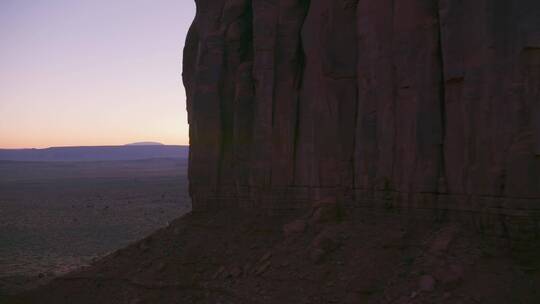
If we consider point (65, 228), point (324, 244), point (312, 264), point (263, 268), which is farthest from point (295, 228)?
point (65, 228)

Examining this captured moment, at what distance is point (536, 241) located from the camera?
36.1 ft

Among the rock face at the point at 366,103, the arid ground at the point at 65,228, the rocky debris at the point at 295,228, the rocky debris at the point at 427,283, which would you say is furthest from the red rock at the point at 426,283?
the arid ground at the point at 65,228

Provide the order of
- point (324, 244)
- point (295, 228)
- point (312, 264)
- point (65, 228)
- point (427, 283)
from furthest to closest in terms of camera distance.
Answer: point (65, 228) < point (295, 228) < point (324, 244) < point (312, 264) < point (427, 283)

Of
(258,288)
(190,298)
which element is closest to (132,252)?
(190,298)

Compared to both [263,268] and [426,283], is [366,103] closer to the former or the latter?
[263,268]

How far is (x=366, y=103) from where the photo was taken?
15055 mm

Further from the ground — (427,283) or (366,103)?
(366,103)

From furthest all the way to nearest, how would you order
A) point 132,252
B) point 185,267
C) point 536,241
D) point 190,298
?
point 132,252 < point 185,267 < point 190,298 < point 536,241

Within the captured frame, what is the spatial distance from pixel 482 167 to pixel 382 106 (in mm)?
3290

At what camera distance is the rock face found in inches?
444

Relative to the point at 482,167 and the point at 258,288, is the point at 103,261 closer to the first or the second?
the point at 258,288

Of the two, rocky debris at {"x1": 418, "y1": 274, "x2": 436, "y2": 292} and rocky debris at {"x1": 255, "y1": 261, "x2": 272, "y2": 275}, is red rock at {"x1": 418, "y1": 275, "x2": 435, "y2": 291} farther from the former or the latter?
rocky debris at {"x1": 255, "y1": 261, "x2": 272, "y2": 275}

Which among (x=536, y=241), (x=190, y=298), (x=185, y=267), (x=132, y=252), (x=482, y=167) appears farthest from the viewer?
(x=132, y=252)

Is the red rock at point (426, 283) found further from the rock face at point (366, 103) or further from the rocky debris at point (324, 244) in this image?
the rocky debris at point (324, 244)
